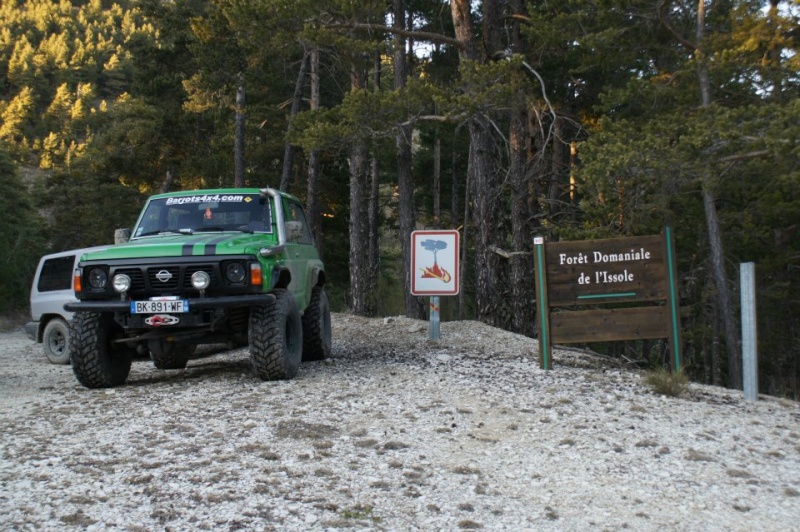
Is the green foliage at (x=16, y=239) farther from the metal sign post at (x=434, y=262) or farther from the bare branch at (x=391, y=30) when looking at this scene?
the metal sign post at (x=434, y=262)

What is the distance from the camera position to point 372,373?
28.2 feet

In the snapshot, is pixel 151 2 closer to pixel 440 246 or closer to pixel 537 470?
pixel 440 246

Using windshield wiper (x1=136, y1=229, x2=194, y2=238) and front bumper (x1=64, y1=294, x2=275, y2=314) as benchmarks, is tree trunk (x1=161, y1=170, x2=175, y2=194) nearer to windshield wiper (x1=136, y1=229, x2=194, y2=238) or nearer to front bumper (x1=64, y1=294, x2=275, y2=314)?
windshield wiper (x1=136, y1=229, x2=194, y2=238)

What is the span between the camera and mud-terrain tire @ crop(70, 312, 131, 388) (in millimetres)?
7660

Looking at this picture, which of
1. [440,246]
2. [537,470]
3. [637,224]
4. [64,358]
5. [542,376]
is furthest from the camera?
[637,224]

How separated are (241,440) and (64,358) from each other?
27.9ft

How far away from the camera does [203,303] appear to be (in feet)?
23.7

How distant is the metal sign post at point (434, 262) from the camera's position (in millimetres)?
11516

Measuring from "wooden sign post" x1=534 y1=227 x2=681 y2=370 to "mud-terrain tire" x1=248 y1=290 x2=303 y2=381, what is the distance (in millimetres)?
3067

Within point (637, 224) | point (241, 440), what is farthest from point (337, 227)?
point (241, 440)

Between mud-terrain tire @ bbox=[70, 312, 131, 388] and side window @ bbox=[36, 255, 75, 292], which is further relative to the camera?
side window @ bbox=[36, 255, 75, 292]

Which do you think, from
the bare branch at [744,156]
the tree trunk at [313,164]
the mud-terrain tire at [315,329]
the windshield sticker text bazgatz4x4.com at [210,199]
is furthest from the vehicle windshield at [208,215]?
the tree trunk at [313,164]

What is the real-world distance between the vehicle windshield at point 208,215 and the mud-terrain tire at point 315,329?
162 cm

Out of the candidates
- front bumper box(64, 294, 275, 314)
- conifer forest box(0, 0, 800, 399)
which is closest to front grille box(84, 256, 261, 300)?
front bumper box(64, 294, 275, 314)
